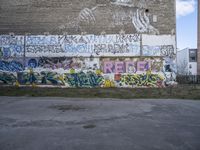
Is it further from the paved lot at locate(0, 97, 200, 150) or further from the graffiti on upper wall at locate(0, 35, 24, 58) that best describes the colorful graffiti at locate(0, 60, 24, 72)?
the paved lot at locate(0, 97, 200, 150)

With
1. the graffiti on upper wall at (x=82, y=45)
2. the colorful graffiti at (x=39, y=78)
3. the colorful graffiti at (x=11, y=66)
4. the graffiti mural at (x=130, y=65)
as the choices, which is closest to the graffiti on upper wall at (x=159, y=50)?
the graffiti mural at (x=130, y=65)

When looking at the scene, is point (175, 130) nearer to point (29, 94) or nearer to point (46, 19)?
point (29, 94)

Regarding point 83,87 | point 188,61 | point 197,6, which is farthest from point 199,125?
point 188,61

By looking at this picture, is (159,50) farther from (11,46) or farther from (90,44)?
(11,46)

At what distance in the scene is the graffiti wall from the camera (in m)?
22.5

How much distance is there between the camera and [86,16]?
2322 centimetres

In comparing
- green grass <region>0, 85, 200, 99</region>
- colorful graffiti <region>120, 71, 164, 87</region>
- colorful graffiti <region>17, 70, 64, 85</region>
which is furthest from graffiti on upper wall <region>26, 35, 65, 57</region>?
colorful graffiti <region>120, 71, 164, 87</region>

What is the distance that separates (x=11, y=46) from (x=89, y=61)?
23.5 ft

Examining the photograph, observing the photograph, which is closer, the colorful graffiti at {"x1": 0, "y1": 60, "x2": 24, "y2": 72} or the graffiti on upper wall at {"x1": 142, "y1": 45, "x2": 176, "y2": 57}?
the graffiti on upper wall at {"x1": 142, "y1": 45, "x2": 176, "y2": 57}

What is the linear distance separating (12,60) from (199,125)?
61.3 ft

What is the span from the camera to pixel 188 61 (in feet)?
194

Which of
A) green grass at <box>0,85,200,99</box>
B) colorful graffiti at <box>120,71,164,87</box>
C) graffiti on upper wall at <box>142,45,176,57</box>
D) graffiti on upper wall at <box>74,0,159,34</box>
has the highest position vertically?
graffiti on upper wall at <box>74,0,159,34</box>

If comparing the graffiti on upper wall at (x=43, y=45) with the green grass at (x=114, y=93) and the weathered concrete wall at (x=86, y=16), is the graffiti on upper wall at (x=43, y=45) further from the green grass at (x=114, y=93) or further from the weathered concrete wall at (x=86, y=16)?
the green grass at (x=114, y=93)

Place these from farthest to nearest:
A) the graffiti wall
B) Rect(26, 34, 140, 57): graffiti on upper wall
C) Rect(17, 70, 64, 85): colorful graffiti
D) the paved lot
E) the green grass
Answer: Rect(17, 70, 64, 85): colorful graffiti → Rect(26, 34, 140, 57): graffiti on upper wall → the graffiti wall → the green grass → the paved lot
